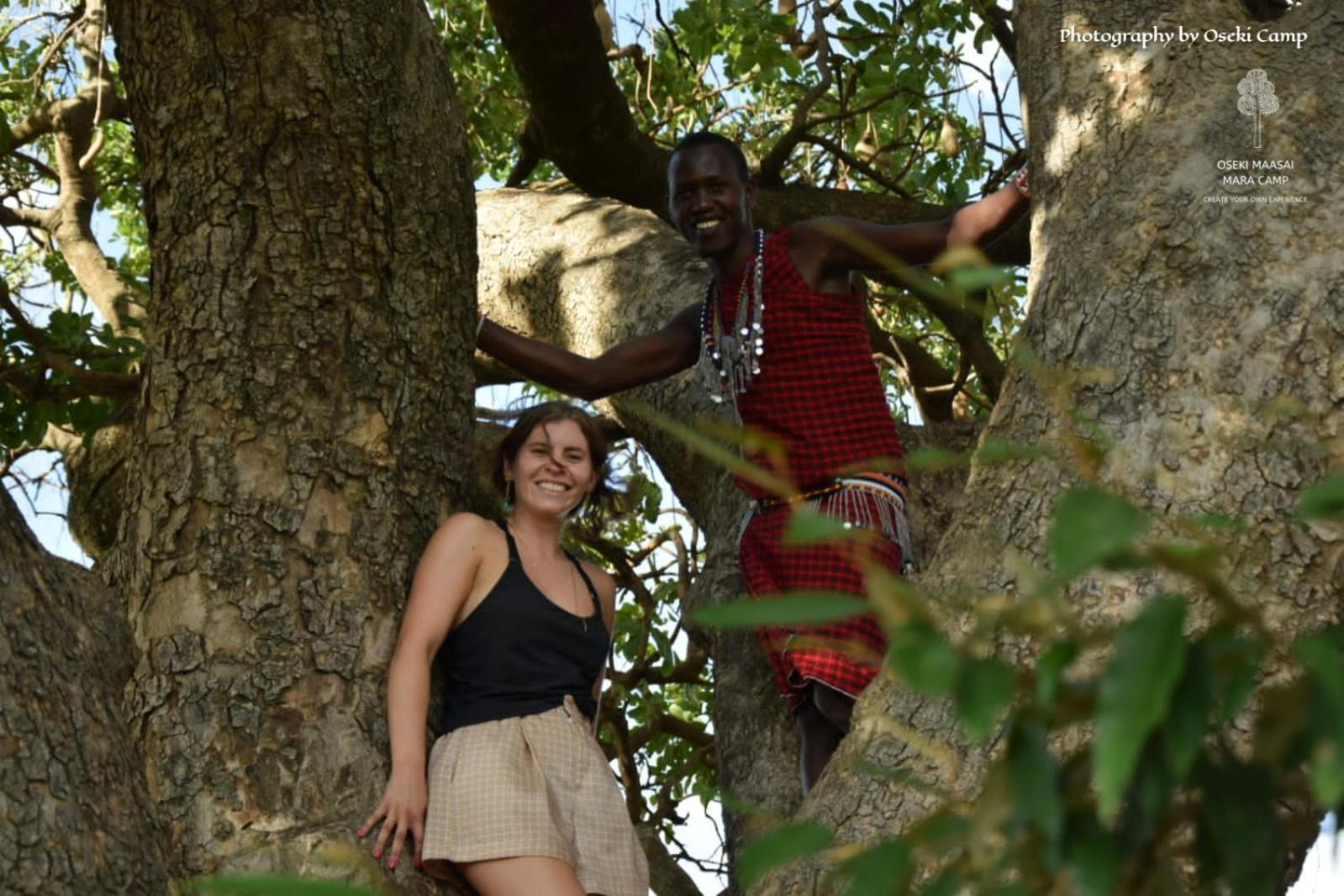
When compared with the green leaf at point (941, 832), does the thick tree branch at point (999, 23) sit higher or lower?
higher

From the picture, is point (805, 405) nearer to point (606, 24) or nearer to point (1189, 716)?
point (1189, 716)

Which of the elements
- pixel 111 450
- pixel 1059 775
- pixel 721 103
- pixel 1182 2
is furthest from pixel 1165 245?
pixel 721 103

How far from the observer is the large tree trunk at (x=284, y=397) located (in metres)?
2.64

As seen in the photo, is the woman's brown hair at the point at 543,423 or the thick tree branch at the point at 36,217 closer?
the woman's brown hair at the point at 543,423

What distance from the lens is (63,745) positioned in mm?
1857

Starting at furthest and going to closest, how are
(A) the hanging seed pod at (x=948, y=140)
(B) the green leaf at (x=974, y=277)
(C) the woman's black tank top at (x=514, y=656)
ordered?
(A) the hanging seed pod at (x=948, y=140) < (C) the woman's black tank top at (x=514, y=656) < (B) the green leaf at (x=974, y=277)

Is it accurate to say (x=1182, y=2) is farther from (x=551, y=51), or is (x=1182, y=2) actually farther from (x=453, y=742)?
(x=551, y=51)

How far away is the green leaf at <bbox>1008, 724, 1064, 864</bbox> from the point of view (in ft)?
2.48

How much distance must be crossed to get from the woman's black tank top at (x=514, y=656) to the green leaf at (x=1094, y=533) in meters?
2.28

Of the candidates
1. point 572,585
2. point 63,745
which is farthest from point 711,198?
point 63,745

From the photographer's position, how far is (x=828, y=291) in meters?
3.47

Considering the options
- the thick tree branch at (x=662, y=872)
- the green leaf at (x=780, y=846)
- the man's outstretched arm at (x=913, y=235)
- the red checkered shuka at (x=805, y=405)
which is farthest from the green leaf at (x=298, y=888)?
the thick tree branch at (x=662, y=872)

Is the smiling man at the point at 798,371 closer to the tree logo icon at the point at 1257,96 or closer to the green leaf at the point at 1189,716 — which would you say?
the tree logo icon at the point at 1257,96

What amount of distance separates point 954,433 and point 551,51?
61.0 inches
